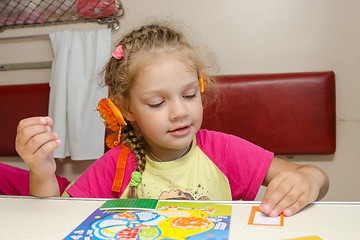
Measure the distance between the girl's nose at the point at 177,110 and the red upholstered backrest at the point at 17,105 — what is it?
113 cm

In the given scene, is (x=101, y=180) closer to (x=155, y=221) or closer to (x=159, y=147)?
(x=159, y=147)

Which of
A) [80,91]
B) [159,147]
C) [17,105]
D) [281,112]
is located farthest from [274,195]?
[17,105]

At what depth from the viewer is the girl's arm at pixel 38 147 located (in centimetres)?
73

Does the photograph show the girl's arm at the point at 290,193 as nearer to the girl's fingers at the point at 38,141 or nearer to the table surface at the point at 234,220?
the table surface at the point at 234,220

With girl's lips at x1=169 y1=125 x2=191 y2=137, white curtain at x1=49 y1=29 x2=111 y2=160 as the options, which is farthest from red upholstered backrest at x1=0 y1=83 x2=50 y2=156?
girl's lips at x1=169 y1=125 x2=191 y2=137

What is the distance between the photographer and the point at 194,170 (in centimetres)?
94

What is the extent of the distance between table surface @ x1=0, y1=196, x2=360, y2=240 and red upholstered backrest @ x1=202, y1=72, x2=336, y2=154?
88 cm

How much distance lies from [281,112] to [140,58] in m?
0.80

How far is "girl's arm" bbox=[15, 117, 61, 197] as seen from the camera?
2.40 feet

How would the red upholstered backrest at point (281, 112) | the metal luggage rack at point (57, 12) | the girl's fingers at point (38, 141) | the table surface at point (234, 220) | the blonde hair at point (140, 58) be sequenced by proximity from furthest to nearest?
the metal luggage rack at point (57, 12) < the red upholstered backrest at point (281, 112) < the blonde hair at point (140, 58) < the girl's fingers at point (38, 141) < the table surface at point (234, 220)

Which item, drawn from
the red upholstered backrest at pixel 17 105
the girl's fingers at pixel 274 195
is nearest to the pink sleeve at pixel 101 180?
the girl's fingers at pixel 274 195

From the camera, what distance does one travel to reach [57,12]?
171 cm

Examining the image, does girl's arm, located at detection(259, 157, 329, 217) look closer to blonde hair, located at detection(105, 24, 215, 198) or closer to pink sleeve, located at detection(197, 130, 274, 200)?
pink sleeve, located at detection(197, 130, 274, 200)

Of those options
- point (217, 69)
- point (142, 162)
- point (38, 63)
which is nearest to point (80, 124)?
point (38, 63)
